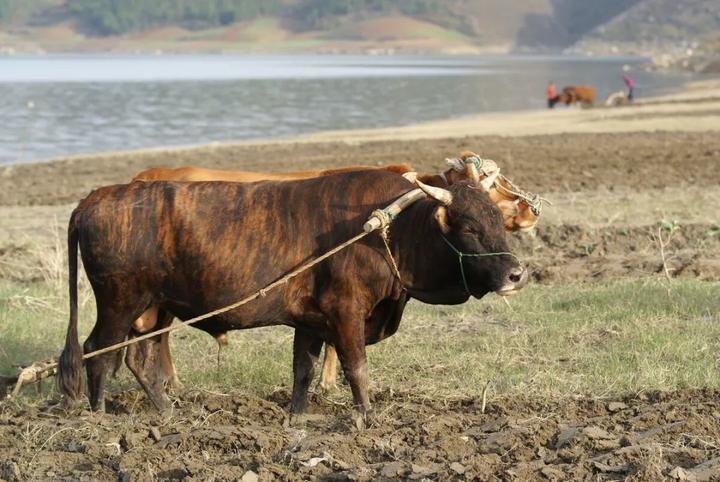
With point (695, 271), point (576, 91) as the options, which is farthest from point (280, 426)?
point (576, 91)

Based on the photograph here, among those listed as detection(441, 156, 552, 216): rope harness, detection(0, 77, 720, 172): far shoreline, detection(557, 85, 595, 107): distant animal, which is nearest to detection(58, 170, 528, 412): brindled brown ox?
detection(441, 156, 552, 216): rope harness

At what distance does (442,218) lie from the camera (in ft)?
23.8

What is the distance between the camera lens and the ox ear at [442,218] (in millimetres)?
7234

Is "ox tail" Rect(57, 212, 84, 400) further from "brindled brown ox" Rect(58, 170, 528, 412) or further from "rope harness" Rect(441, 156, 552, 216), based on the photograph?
"rope harness" Rect(441, 156, 552, 216)

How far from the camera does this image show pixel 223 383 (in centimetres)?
885

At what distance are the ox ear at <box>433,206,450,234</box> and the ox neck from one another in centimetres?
16

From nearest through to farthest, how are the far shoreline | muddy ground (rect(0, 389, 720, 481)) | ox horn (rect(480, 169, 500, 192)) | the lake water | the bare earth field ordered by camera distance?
muddy ground (rect(0, 389, 720, 481)), the bare earth field, ox horn (rect(480, 169, 500, 192)), the far shoreline, the lake water

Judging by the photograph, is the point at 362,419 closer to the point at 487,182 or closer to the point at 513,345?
the point at 487,182

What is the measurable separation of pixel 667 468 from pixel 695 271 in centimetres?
618

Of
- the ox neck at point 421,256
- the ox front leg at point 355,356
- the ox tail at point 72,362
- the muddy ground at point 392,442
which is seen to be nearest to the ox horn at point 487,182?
the ox neck at point 421,256

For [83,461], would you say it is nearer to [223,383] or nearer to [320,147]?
[223,383]

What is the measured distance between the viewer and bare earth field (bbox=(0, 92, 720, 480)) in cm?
634

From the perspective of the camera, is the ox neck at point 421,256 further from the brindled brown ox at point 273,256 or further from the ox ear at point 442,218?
the ox ear at point 442,218

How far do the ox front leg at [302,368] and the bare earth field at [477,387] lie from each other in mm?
111
